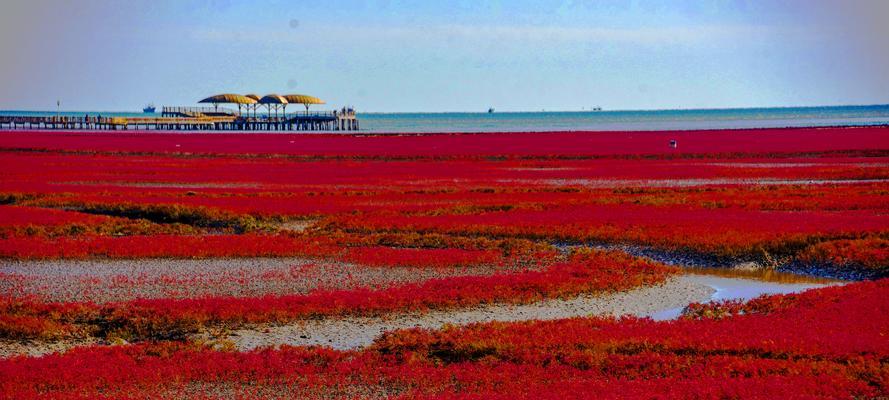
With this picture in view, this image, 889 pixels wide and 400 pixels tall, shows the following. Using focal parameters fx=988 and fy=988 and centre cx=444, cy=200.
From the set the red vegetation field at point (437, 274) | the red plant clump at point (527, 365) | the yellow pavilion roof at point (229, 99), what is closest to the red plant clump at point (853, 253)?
the red vegetation field at point (437, 274)

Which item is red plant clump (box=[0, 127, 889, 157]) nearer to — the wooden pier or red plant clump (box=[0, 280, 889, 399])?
the wooden pier

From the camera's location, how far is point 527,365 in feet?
52.8

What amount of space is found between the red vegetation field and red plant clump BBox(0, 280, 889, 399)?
0.18 ft

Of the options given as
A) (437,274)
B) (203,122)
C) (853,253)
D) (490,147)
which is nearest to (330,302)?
(437,274)

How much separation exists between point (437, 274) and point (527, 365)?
10.2 meters

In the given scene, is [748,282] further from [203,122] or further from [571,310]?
[203,122]

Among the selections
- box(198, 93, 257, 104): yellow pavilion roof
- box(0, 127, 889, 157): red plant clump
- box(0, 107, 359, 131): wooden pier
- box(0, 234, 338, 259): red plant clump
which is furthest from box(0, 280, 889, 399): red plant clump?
box(0, 107, 359, 131): wooden pier

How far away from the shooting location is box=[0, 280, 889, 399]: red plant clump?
14641 mm

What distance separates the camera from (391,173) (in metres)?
63.0

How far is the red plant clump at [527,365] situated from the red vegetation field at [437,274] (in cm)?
6

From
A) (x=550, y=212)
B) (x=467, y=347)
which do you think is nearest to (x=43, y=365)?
(x=467, y=347)

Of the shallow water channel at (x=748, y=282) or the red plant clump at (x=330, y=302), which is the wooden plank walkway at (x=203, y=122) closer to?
the shallow water channel at (x=748, y=282)

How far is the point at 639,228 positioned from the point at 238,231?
46.4 ft

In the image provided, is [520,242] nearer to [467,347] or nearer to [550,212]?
[550,212]
